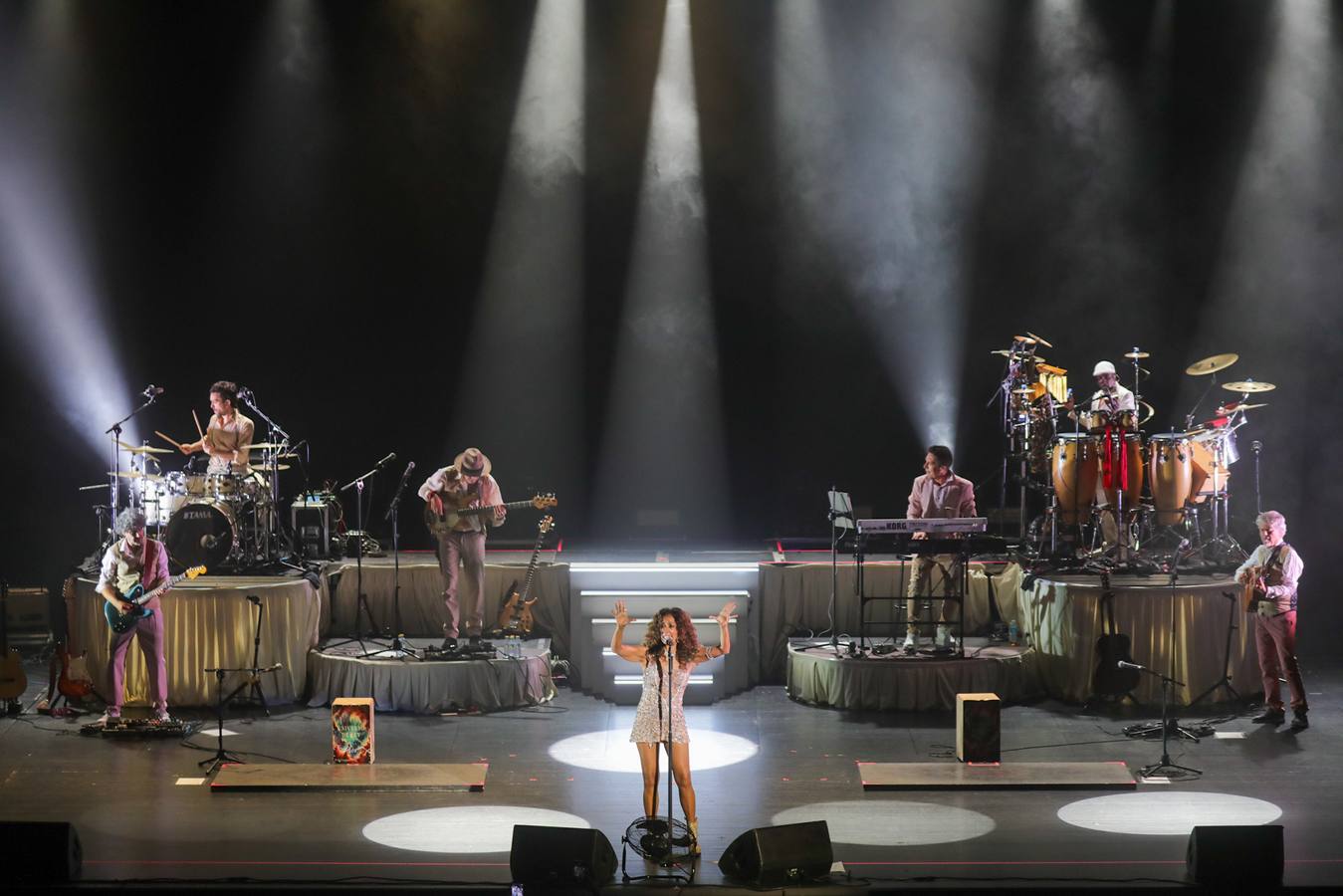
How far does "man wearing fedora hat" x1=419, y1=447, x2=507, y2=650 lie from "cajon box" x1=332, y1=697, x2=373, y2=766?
2.02 m

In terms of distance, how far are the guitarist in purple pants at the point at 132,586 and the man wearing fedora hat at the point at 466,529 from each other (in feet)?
7.17

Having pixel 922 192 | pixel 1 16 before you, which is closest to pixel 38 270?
pixel 1 16

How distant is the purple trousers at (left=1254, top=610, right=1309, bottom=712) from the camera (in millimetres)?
11219

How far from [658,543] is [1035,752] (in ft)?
19.5

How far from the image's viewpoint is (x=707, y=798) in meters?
9.36

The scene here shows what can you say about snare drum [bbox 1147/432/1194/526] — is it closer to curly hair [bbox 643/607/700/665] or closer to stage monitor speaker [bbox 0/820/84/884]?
curly hair [bbox 643/607/700/665]

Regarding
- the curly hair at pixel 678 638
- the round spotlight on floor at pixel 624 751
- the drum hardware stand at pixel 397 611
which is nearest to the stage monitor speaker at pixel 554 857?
the curly hair at pixel 678 638

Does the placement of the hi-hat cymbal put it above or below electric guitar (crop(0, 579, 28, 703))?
above

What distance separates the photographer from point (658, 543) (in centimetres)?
1566

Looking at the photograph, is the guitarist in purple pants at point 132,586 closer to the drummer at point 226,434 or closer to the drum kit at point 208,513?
the drum kit at point 208,513

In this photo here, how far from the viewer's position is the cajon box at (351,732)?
10109 millimetres

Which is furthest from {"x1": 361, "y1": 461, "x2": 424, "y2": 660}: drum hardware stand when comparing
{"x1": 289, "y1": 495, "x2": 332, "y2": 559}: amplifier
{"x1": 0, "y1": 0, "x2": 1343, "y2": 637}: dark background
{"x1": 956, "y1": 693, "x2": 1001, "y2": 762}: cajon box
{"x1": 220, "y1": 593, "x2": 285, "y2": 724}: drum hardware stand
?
{"x1": 956, "y1": 693, "x2": 1001, "y2": 762}: cajon box

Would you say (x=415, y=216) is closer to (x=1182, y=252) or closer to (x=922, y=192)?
(x=922, y=192)

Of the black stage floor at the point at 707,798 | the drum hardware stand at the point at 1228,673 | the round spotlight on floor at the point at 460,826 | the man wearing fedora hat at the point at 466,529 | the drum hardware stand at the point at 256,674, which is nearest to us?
the black stage floor at the point at 707,798
